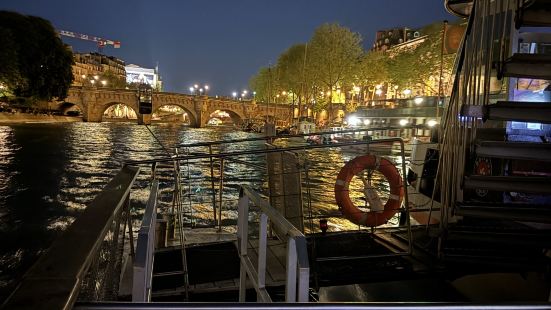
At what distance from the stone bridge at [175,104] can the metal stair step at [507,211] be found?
67.8m

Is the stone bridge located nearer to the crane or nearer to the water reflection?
the water reflection

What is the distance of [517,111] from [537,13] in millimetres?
1196

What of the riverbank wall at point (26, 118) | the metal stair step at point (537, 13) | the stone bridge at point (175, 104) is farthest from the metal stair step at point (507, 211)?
the stone bridge at point (175, 104)

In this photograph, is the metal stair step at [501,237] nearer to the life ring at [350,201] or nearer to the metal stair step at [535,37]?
the life ring at [350,201]

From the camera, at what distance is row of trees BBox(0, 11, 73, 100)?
46344 mm

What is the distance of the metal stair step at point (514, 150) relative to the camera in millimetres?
4125

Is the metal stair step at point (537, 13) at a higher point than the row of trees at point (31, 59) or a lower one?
lower

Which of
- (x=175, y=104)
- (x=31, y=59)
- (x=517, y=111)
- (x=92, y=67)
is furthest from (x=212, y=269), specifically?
(x=92, y=67)

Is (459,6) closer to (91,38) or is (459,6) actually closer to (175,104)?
(175,104)

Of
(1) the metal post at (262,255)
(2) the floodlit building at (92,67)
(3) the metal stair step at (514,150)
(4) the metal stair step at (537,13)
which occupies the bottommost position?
(1) the metal post at (262,255)

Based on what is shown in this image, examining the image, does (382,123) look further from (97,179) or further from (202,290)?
(202,290)

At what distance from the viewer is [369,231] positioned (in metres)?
6.03

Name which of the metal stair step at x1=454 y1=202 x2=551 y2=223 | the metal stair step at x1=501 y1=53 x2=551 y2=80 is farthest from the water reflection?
the metal stair step at x1=501 y1=53 x2=551 y2=80

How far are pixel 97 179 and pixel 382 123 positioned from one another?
23274 mm
